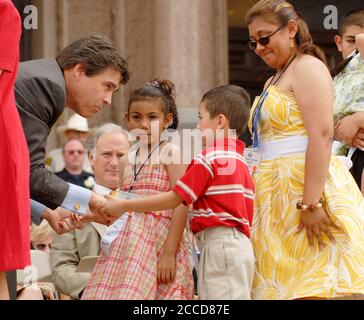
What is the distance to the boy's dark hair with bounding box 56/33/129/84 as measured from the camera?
189 inches

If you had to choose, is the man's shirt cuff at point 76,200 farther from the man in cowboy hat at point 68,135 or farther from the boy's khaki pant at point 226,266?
the man in cowboy hat at point 68,135

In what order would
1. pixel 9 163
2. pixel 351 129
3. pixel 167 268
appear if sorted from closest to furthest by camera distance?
1. pixel 9 163
2. pixel 167 268
3. pixel 351 129

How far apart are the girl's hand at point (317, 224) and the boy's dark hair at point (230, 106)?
22.4 inches

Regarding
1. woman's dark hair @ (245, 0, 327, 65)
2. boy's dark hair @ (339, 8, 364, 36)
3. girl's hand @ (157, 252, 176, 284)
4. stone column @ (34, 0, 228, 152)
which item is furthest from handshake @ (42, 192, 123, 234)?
stone column @ (34, 0, 228, 152)

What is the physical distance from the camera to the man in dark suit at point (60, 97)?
4.40 metres

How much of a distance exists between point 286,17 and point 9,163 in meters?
1.73

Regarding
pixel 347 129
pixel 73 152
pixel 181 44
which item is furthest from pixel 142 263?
pixel 181 44

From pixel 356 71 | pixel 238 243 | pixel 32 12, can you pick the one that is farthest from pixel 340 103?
pixel 32 12

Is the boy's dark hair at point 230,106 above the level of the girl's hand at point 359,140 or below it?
above

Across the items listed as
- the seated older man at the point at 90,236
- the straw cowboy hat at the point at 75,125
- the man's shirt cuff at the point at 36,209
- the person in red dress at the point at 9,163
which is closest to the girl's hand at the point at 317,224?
→ the seated older man at the point at 90,236

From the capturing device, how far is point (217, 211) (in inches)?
184

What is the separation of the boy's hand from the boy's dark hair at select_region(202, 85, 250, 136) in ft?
2.01

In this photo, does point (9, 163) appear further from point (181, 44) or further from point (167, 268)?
point (181, 44)

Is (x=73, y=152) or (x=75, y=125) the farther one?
(x=75, y=125)
